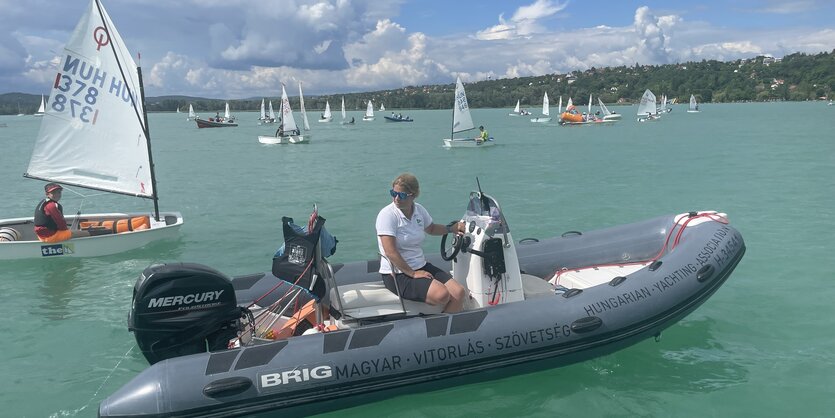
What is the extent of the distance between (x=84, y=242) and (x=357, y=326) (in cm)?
671

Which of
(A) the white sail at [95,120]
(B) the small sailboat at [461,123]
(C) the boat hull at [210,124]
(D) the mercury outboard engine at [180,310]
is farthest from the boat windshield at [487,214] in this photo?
(C) the boat hull at [210,124]

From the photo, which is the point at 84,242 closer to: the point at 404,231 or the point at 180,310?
the point at 180,310

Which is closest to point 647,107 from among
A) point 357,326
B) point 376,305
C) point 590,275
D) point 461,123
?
point 461,123

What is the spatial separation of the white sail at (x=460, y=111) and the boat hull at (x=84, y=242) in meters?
22.9

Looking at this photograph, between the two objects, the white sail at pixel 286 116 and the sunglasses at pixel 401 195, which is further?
the white sail at pixel 286 116

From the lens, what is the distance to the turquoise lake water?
5.47m

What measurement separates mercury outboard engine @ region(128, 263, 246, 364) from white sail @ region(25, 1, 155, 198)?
6939 millimetres

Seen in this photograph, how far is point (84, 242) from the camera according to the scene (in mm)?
9977

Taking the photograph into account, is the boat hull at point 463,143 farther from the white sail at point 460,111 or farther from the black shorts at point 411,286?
the black shorts at point 411,286

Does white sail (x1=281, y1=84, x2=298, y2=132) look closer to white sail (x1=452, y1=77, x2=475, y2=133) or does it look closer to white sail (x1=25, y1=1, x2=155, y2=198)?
white sail (x1=452, y1=77, x2=475, y2=133)

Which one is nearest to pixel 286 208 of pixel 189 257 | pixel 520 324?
pixel 189 257

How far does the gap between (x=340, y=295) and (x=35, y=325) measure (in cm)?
428

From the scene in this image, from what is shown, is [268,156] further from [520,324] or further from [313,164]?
[520,324]

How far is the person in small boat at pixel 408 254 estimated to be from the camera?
5164mm
